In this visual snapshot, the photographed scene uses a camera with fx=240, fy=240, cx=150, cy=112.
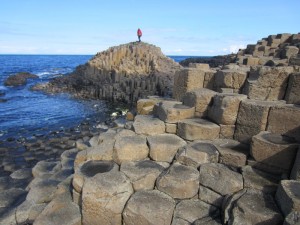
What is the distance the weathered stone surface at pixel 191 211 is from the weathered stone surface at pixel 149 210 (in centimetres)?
14

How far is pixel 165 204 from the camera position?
4.73 meters

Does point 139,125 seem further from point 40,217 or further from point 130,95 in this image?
point 130,95

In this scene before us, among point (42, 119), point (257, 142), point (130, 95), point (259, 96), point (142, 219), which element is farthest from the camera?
point (130, 95)

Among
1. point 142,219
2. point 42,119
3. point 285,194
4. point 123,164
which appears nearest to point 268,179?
point 285,194

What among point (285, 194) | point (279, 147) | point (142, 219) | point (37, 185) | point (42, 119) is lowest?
point (42, 119)

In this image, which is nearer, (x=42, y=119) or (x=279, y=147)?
(x=279, y=147)

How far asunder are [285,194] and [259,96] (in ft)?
10.8

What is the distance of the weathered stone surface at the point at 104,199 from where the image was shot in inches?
189

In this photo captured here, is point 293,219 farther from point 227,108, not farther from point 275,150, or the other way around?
point 227,108

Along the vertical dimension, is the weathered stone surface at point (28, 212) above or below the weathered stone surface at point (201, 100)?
below

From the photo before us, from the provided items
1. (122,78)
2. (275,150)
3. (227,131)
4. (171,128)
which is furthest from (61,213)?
(122,78)

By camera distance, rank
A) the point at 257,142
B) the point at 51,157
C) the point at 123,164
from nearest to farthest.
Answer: the point at 257,142 → the point at 123,164 → the point at 51,157

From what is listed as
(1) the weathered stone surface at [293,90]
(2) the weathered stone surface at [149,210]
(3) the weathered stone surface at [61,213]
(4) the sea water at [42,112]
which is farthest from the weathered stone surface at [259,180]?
(4) the sea water at [42,112]

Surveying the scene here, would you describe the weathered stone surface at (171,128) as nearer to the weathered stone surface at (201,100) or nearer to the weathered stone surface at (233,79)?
the weathered stone surface at (201,100)
